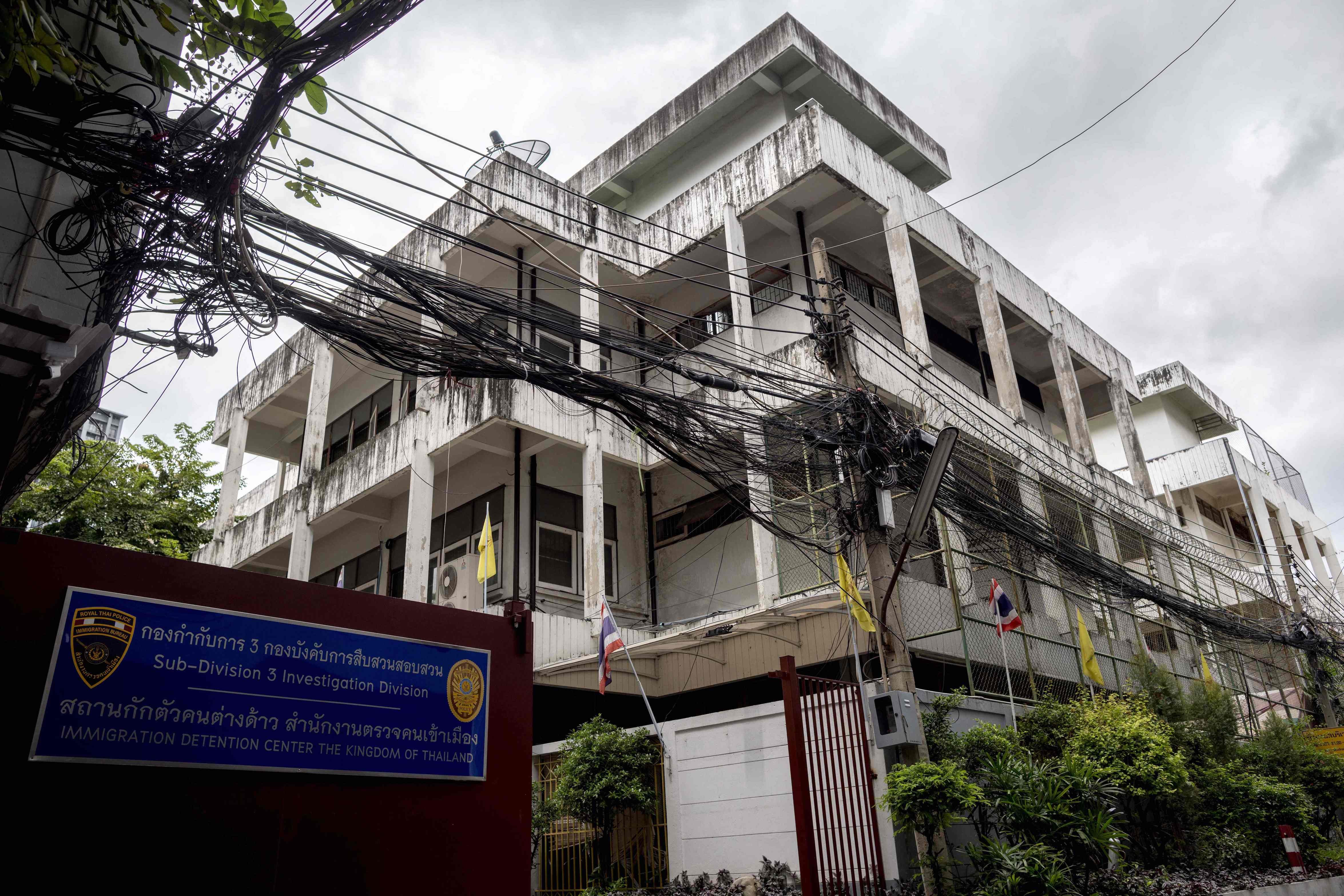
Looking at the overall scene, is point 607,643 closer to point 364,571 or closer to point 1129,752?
point 1129,752

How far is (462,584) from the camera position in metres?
14.0

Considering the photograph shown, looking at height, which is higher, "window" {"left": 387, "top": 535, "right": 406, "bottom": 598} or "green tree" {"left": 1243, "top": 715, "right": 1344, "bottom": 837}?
"window" {"left": 387, "top": 535, "right": 406, "bottom": 598}

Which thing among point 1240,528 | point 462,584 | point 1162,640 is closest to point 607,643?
point 462,584

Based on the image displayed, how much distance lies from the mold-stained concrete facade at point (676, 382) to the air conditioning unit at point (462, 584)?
0.10m

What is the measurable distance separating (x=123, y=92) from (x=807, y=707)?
7.75 meters

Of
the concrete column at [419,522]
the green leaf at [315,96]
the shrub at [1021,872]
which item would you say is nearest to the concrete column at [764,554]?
the shrub at [1021,872]

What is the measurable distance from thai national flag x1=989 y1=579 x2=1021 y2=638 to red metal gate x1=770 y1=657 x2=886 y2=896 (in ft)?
9.23

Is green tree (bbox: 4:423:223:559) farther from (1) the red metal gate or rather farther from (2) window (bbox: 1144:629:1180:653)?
(2) window (bbox: 1144:629:1180:653)

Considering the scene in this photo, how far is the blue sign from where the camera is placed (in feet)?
15.0

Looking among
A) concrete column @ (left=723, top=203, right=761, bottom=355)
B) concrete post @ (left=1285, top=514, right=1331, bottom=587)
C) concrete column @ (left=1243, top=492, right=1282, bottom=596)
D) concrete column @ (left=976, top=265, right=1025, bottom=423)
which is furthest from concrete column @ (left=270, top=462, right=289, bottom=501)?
concrete post @ (left=1285, top=514, right=1331, bottom=587)

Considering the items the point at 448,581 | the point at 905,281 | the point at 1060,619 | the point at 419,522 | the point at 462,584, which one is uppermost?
the point at 905,281

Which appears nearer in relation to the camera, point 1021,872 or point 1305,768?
Result: point 1021,872

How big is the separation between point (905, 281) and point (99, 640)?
12.8 m

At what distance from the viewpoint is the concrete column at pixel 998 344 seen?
55.2 ft
